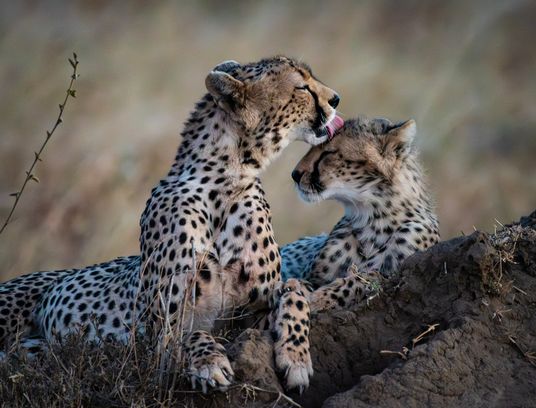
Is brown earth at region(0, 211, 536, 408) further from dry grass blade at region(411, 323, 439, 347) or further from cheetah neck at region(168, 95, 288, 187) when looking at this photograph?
cheetah neck at region(168, 95, 288, 187)

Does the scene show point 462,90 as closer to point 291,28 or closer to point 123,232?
point 291,28

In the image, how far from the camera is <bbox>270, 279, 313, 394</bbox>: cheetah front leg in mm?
4211

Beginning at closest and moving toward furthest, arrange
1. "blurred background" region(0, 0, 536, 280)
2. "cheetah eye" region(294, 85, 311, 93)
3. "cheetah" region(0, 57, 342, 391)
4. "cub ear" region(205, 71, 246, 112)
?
"cheetah" region(0, 57, 342, 391) → "cub ear" region(205, 71, 246, 112) → "cheetah eye" region(294, 85, 311, 93) → "blurred background" region(0, 0, 536, 280)

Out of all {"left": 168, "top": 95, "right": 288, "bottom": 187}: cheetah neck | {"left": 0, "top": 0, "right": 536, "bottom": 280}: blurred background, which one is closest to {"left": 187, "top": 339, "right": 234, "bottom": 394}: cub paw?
{"left": 168, "top": 95, "right": 288, "bottom": 187}: cheetah neck

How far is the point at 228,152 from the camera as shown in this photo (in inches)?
203

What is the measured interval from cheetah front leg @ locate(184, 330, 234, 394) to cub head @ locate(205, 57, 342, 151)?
1113mm

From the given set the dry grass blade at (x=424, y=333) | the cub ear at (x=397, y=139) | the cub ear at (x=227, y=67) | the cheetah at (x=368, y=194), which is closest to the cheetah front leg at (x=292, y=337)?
the dry grass blade at (x=424, y=333)

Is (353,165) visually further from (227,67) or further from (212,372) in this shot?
(212,372)

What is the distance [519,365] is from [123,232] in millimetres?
5215

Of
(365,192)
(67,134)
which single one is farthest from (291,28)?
(365,192)

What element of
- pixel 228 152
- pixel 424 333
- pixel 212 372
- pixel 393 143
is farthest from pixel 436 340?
pixel 393 143

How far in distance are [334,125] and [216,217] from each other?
881 mm

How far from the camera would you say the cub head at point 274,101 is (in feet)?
16.9

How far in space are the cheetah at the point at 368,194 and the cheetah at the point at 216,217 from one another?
8.3 inches
